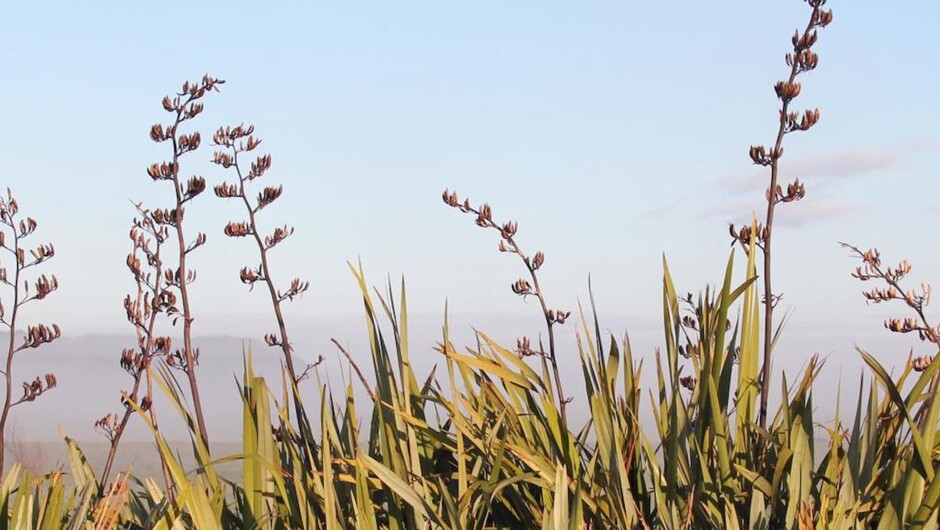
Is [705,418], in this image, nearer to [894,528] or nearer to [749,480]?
[749,480]

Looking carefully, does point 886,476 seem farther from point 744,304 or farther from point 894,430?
point 744,304

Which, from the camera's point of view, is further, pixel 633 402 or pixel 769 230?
pixel 769 230

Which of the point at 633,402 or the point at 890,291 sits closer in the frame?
the point at 633,402

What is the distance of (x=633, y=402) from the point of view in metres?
3.66

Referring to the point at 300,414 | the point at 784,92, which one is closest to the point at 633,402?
the point at 300,414

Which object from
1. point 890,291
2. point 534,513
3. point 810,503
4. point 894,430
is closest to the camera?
point 810,503

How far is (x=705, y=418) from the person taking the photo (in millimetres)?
3420

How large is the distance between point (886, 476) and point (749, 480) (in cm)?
57

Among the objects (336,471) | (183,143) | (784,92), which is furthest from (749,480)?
(183,143)

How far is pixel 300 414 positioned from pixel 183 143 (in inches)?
66.3

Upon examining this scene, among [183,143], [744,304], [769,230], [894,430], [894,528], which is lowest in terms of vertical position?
[894,528]

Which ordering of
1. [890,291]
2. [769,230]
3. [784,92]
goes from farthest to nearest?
1. [890,291]
2. [784,92]
3. [769,230]

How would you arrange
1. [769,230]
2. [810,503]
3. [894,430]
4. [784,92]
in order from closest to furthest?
1. [810,503]
2. [894,430]
3. [769,230]
4. [784,92]

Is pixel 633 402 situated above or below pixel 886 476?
above
